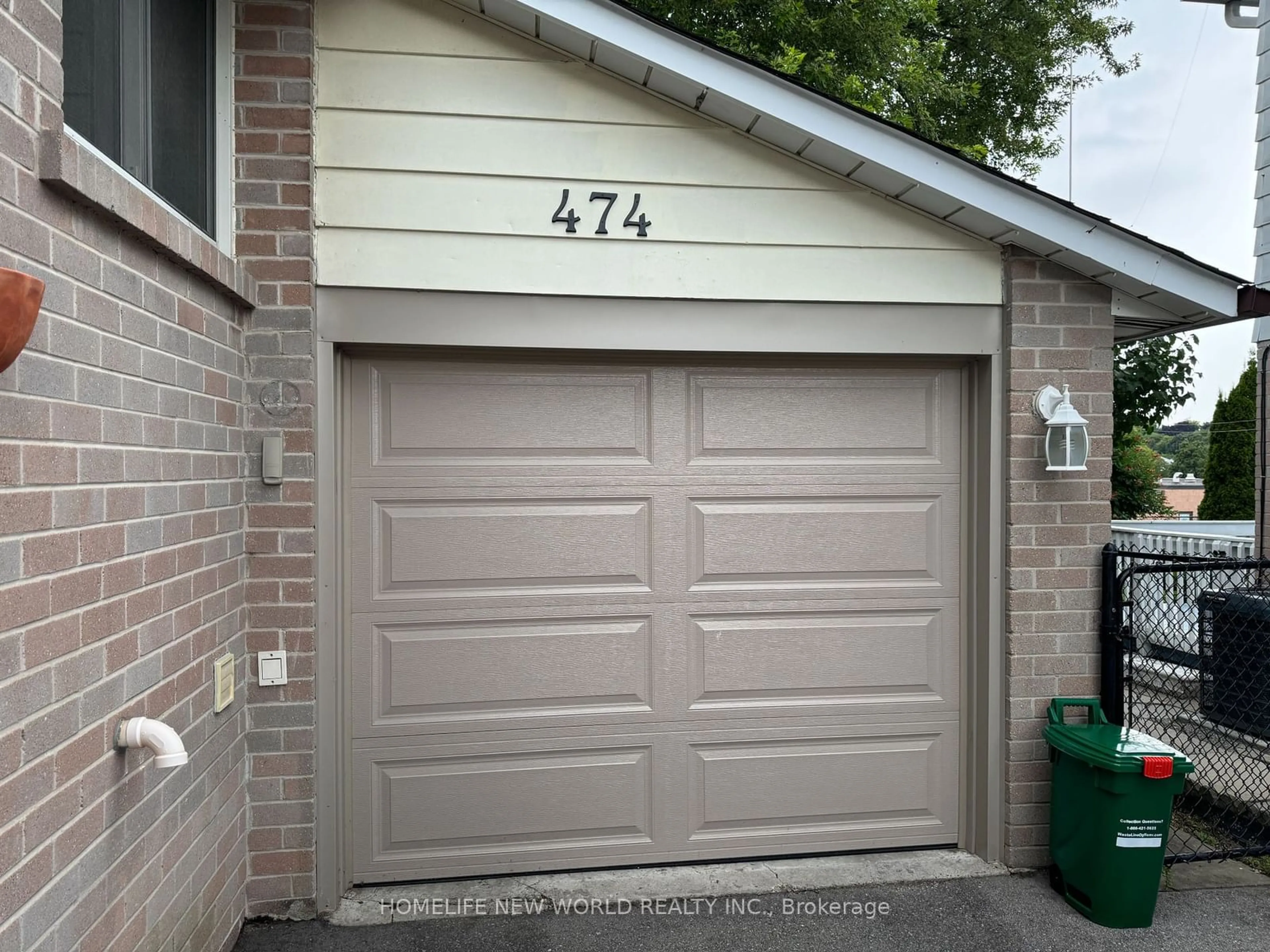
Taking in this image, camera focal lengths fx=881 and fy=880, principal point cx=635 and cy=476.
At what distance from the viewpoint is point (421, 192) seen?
10.6ft

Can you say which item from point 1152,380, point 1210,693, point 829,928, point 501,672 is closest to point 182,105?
point 501,672

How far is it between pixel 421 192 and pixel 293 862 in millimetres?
2490

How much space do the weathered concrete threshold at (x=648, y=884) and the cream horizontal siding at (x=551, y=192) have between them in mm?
2317

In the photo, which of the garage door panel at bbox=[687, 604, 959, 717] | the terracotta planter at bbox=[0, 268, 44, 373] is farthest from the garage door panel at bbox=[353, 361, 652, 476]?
the terracotta planter at bbox=[0, 268, 44, 373]

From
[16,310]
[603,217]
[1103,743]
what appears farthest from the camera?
[603,217]

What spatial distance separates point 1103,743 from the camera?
10.7 feet

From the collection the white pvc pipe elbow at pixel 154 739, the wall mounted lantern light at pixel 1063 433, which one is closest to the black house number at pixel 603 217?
the wall mounted lantern light at pixel 1063 433

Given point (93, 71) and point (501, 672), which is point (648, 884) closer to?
point (501, 672)

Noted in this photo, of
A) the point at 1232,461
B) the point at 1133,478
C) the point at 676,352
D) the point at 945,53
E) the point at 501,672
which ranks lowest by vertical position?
the point at 501,672

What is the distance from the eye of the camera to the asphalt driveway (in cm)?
309

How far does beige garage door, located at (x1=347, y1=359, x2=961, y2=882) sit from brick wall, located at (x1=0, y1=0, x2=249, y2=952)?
27.1 inches

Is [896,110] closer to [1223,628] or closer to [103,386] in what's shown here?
[1223,628]

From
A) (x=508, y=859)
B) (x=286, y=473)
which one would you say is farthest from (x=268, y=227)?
(x=508, y=859)

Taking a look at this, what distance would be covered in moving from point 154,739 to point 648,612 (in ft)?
6.43
